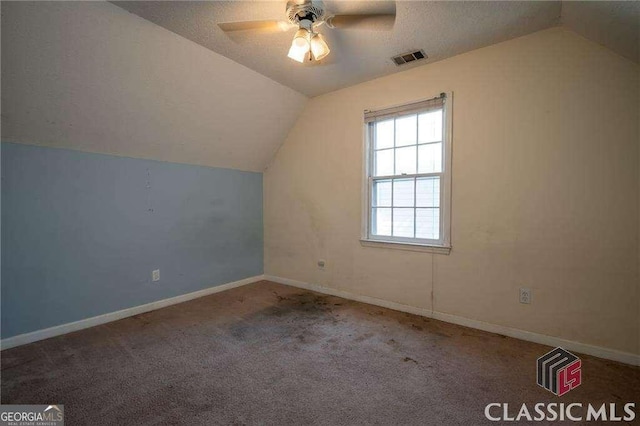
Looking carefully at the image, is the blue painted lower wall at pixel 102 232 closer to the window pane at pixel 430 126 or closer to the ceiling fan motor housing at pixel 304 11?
the ceiling fan motor housing at pixel 304 11

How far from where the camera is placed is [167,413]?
5.35 ft

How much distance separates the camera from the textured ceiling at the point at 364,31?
2061 mm

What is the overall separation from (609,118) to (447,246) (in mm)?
1512

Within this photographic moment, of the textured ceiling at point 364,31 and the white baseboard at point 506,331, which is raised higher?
the textured ceiling at point 364,31

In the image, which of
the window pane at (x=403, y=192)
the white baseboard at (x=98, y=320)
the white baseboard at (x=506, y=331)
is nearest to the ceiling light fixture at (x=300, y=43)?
the window pane at (x=403, y=192)

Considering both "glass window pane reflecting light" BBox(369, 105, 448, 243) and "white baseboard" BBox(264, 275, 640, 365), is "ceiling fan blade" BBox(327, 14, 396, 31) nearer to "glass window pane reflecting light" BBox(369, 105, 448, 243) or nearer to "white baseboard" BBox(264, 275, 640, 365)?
"glass window pane reflecting light" BBox(369, 105, 448, 243)

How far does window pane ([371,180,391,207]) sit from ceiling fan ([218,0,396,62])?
1665mm

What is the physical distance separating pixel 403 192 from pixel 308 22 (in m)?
1.91

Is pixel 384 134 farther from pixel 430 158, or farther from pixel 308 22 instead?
pixel 308 22

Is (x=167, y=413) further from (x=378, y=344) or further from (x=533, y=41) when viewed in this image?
(x=533, y=41)

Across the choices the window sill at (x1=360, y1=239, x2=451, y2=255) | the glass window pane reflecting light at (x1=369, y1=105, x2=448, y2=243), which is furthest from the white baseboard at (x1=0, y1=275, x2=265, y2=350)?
the glass window pane reflecting light at (x1=369, y1=105, x2=448, y2=243)

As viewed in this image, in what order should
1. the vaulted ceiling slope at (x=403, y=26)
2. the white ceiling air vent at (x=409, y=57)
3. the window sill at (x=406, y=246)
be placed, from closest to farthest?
the vaulted ceiling slope at (x=403, y=26), the white ceiling air vent at (x=409, y=57), the window sill at (x=406, y=246)

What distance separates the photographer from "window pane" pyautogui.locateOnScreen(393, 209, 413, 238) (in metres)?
3.19

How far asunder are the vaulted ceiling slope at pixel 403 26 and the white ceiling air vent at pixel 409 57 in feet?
0.17
